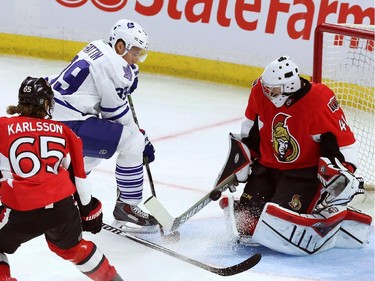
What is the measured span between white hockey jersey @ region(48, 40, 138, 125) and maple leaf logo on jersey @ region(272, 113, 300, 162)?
61cm

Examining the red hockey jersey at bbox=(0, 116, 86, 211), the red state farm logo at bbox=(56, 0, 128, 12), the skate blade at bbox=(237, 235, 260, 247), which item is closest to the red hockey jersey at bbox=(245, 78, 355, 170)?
the skate blade at bbox=(237, 235, 260, 247)

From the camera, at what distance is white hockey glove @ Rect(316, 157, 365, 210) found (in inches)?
144

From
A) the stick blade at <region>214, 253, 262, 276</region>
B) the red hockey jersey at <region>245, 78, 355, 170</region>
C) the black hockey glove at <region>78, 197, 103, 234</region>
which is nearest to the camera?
the black hockey glove at <region>78, 197, 103, 234</region>

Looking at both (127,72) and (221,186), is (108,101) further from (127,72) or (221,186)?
(221,186)

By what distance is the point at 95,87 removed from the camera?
3891 millimetres

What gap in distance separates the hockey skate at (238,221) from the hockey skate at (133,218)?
0.31 metres

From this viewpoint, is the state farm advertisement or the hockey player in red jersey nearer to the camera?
the hockey player in red jersey

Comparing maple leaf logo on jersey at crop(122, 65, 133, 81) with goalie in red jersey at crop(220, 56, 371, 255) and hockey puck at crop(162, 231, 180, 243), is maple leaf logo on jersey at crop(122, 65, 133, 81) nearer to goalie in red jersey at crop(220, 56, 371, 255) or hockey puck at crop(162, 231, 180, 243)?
goalie in red jersey at crop(220, 56, 371, 255)

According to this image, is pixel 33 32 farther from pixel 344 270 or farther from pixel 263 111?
pixel 344 270

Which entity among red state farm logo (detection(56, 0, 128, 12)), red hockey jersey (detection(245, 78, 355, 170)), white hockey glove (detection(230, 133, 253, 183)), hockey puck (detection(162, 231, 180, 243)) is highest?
red hockey jersey (detection(245, 78, 355, 170))

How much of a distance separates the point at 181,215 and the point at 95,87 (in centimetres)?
64

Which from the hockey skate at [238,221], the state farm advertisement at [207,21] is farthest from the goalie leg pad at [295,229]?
the state farm advertisement at [207,21]

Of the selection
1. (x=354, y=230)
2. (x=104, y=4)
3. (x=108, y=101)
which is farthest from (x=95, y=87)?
(x=104, y=4)

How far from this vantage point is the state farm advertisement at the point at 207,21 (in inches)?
241
